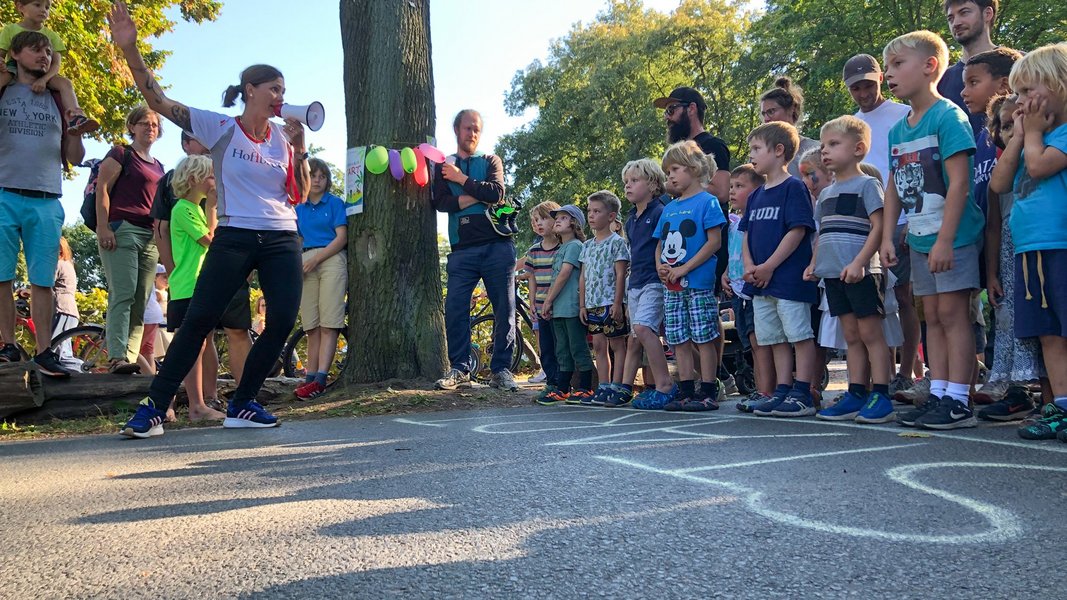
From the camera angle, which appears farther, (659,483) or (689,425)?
(689,425)

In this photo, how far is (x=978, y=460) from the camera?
3098 millimetres

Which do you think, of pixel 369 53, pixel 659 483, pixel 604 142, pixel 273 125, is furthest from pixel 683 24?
pixel 659 483

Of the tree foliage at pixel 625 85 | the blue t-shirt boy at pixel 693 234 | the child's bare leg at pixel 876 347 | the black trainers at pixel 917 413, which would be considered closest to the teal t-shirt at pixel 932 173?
the child's bare leg at pixel 876 347

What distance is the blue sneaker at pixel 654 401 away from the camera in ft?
19.0

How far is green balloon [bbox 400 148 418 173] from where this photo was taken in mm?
6832

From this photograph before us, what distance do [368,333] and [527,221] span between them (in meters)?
26.7

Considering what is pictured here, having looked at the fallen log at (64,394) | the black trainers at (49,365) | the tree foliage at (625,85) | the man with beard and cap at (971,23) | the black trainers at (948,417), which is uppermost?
the tree foliage at (625,85)

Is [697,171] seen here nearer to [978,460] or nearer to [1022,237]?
[1022,237]

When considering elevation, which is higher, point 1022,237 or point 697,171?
point 697,171

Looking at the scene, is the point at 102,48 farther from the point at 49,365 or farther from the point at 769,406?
the point at 769,406

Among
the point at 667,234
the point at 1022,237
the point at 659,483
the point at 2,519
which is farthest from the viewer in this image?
the point at 667,234

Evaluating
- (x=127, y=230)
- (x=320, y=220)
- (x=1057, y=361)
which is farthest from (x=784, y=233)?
(x=127, y=230)

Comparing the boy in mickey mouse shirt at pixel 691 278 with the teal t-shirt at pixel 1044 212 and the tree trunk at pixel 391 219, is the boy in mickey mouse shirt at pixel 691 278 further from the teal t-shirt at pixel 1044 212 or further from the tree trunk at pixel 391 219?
the teal t-shirt at pixel 1044 212

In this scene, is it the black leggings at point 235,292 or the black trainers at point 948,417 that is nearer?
the black trainers at point 948,417
